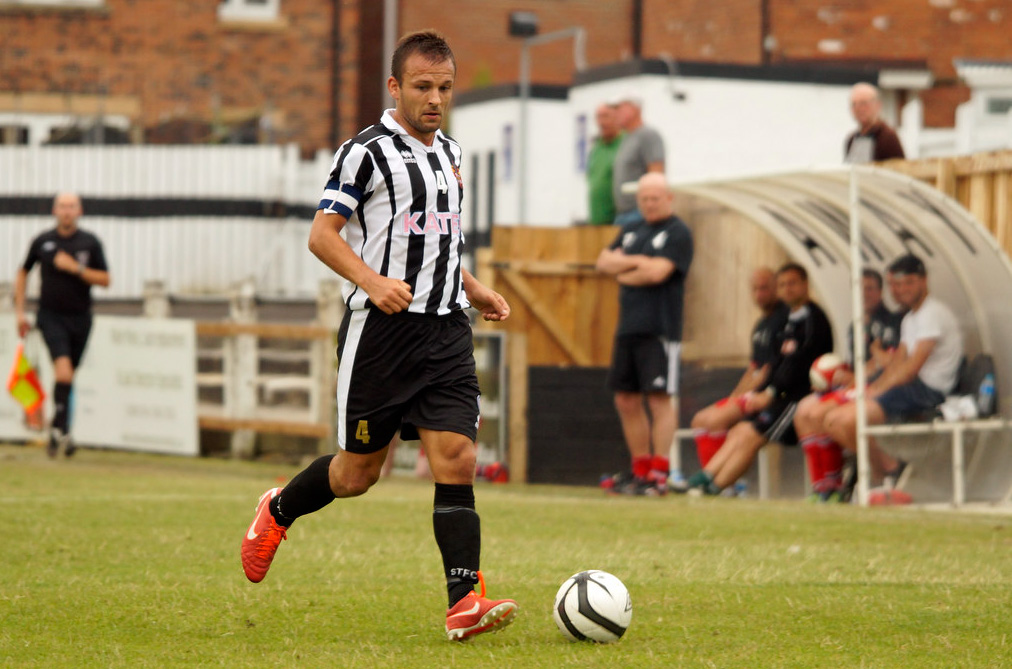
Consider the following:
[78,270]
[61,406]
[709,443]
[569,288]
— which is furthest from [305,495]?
[61,406]

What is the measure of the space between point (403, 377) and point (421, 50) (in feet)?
3.88

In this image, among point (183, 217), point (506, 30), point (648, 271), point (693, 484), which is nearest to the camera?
point (648, 271)

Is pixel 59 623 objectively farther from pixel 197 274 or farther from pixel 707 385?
pixel 197 274

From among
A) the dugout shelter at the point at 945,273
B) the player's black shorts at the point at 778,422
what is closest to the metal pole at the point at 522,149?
the dugout shelter at the point at 945,273

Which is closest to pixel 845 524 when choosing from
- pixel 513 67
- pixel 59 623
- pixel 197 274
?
pixel 59 623

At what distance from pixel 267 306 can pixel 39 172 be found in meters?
9.40

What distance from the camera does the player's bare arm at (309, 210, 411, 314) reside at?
20.0 feet

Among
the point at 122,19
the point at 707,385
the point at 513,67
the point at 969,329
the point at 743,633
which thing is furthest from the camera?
the point at 513,67

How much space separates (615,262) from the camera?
13219 millimetres

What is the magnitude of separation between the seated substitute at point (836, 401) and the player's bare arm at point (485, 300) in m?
6.45

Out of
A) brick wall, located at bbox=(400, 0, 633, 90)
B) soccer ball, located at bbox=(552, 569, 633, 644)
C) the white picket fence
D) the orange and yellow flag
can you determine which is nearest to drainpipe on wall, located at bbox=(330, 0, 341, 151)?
the white picket fence

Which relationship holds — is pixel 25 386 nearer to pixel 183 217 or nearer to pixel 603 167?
pixel 603 167

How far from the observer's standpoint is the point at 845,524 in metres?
10.4

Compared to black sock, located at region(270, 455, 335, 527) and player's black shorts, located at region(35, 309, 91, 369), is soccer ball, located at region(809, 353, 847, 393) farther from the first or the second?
player's black shorts, located at region(35, 309, 91, 369)
